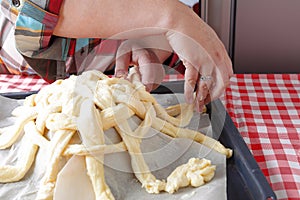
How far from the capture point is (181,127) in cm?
91

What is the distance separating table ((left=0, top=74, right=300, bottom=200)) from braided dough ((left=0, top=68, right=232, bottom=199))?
0.36 feet

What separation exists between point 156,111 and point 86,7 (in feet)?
0.77

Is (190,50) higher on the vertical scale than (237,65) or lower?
higher

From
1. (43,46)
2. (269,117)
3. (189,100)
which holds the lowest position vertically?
(269,117)

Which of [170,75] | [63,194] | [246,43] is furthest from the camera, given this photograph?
[246,43]

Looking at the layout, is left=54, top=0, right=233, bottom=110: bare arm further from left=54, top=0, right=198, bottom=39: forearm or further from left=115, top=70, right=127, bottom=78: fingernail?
left=115, top=70, right=127, bottom=78: fingernail

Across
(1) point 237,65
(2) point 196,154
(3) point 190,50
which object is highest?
(3) point 190,50

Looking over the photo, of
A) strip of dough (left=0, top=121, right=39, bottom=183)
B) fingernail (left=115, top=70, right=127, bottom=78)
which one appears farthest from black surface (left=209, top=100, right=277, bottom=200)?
strip of dough (left=0, top=121, right=39, bottom=183)

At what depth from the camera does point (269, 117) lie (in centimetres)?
108

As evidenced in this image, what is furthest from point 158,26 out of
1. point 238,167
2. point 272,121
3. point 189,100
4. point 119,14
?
point 272,121

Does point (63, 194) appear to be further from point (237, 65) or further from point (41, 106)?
point (237, 65)

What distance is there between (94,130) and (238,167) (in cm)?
26

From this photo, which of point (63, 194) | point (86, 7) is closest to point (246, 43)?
point (86, 7)

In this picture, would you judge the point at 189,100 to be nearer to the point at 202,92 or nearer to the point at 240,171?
the point at 202,92
